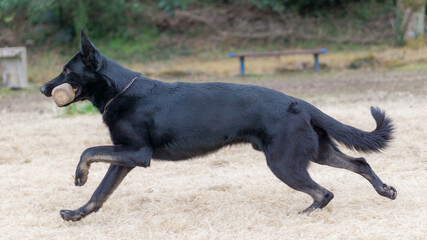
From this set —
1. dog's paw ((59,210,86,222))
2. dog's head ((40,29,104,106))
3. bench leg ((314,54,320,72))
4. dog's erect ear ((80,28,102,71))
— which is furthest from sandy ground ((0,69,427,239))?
bench leg ((314,54,320,72))

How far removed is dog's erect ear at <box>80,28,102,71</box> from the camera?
184 inches

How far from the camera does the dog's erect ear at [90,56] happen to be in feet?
15.3

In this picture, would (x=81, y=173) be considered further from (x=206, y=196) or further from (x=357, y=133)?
(x=357, y=133)

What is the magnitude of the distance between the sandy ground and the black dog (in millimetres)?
280

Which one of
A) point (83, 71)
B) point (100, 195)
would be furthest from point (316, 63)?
point (100, 195)

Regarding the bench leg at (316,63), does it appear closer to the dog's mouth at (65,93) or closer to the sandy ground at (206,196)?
the sandy ground at (206,196)

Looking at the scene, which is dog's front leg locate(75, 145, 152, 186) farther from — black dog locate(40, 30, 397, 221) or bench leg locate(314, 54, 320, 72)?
bench leg locate(314, 54, 320, 72)

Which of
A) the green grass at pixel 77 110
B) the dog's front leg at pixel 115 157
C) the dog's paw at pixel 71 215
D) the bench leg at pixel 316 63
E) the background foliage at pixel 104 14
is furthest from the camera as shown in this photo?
the background foliage at pixel 104 14

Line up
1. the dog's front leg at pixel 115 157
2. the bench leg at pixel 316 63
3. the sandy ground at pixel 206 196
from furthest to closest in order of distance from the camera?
the bench leg at pixel 316 63, the dog's front leg at pixel 115 157, the sandy ground at pixel 206 196

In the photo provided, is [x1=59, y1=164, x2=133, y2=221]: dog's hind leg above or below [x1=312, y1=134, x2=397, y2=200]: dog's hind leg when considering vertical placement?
below

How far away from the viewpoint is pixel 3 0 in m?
21.4

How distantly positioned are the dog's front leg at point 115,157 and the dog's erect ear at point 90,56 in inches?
30.0

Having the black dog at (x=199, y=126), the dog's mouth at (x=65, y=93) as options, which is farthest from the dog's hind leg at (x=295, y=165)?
the dog's mouth at (x=65, y=93)

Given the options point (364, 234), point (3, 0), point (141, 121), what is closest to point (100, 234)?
point (141, 121)
